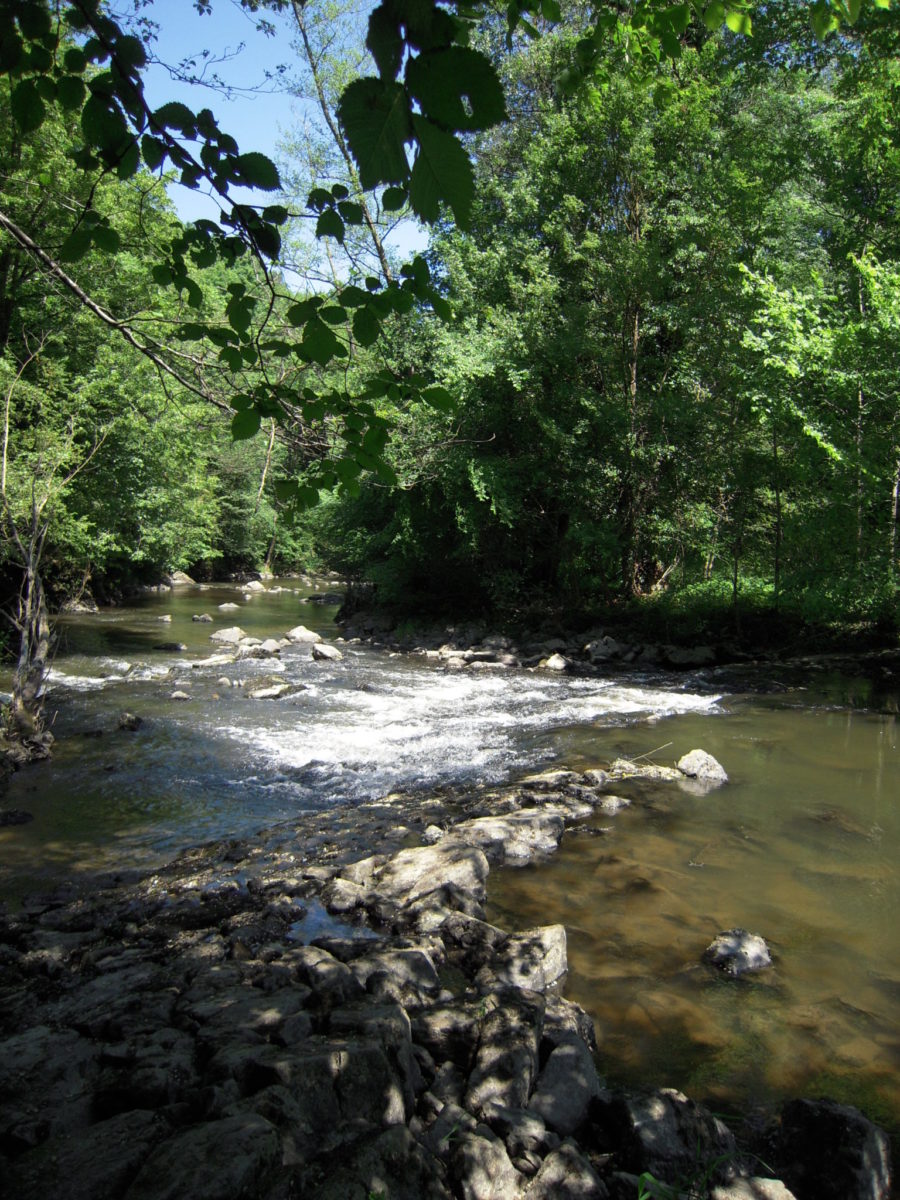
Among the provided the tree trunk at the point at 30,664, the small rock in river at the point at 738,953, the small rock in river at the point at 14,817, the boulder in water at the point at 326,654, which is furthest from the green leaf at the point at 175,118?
the boulder in water at the point at 326,654

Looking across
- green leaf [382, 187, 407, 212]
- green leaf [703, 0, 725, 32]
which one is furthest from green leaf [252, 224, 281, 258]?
green leaf [703, 0, 725, 32]

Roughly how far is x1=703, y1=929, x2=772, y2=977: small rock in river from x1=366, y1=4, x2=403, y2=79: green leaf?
4894 mm

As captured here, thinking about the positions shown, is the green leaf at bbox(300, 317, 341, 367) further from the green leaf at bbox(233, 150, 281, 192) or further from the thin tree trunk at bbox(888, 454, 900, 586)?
the thin tree trunk at bbox(888, 454, 900, 586)

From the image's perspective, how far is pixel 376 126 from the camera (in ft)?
4.71

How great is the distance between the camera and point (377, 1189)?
7.47 feet

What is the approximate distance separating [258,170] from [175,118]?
285 mm

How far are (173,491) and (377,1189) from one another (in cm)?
1851

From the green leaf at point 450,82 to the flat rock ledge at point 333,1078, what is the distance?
2694mm

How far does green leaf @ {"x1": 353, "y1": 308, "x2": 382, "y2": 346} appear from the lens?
2.44m

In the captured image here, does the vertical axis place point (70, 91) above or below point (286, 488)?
above

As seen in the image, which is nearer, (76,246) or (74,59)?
(74,59)

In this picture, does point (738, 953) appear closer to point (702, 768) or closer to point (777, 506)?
point (702, 768)

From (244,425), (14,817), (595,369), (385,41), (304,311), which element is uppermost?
(595,369)

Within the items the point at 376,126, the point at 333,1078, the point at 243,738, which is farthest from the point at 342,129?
the point at 243,738
